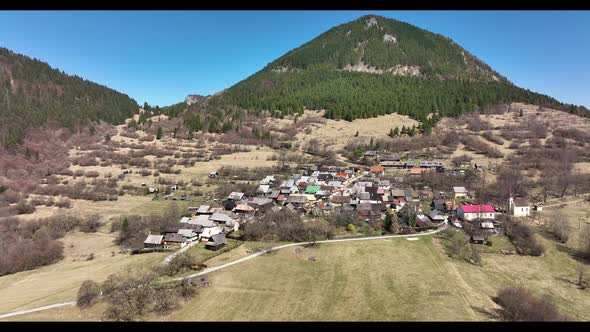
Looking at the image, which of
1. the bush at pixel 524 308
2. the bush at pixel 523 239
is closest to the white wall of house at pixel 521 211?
the bush at pixel 523 239

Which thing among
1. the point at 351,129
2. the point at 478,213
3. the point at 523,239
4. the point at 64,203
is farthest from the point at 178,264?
the point at 351,129

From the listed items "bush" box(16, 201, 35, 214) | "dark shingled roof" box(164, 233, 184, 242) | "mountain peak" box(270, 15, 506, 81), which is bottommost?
"dark shingled roof" box(164, 233, 184, 242)

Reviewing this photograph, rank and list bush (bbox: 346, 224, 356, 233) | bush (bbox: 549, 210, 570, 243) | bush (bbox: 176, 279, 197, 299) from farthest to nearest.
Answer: bush (bbox: 346, 224, 356, 233), bush (bbox: 549, 210, 570, 243), bush (bbox: 176, 279, 197, 299)

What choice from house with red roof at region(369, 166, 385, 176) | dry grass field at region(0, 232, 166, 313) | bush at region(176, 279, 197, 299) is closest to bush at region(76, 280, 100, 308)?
dry grass field at region(0, 232, 166, 313)

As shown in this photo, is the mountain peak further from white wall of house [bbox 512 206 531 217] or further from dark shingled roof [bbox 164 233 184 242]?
dark shingled roof [bbox 164 233 184 242]

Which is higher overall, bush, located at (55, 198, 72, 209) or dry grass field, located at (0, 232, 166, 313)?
bush, located at (55, 198, 72, 209)

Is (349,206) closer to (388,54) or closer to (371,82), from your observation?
(371,82)
